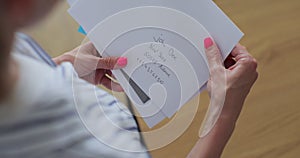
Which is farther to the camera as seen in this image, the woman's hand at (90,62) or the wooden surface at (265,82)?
the wooden surface at (265,82)

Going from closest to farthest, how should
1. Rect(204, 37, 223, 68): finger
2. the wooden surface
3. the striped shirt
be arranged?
the striped shirt
Rect(204, 37, 223, 68): finger
the wooden surface

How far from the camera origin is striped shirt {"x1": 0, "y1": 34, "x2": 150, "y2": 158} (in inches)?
11.2

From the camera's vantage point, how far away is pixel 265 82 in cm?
106

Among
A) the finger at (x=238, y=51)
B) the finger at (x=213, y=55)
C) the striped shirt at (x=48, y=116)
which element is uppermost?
the striped shirt at (x=48, y=116)

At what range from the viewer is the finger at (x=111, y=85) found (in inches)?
26.3

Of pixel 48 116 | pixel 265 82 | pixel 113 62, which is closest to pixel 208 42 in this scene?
pixel 113 62

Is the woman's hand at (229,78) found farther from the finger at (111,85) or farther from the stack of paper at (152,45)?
the finger at (111,85)

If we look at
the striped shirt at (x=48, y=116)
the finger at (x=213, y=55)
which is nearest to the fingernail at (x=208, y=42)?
the finger at (x=213, y=55)

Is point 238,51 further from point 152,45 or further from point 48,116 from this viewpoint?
point 48,116

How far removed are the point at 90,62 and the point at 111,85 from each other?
6 cm

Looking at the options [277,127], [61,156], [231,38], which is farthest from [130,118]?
[277,127]

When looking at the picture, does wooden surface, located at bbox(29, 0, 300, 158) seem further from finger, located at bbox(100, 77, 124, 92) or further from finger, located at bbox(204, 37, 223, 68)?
finger, located at bbox(204, 37, 223, 68)

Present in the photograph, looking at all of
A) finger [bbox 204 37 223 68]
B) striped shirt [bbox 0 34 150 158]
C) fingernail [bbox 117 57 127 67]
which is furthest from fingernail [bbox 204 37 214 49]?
striped shirt [bbox 0 34 150 158]

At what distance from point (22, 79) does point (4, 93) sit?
0.02 metres
